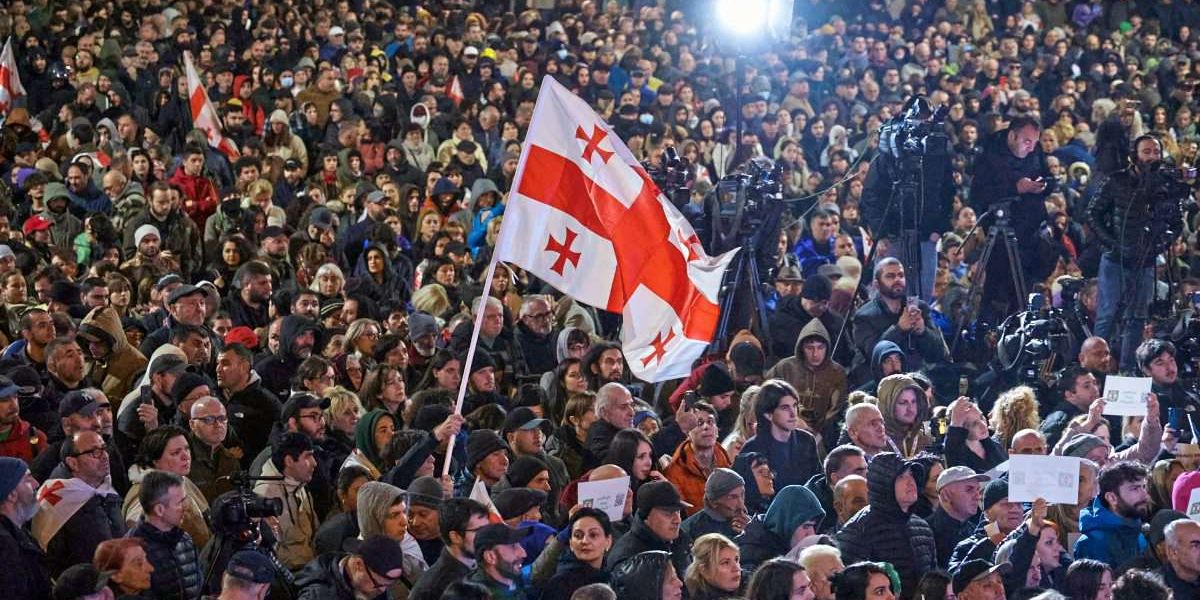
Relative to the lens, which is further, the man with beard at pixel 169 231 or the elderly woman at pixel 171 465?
the man with beard at pixel 169 231

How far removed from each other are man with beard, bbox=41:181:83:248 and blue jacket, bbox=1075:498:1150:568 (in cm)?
848

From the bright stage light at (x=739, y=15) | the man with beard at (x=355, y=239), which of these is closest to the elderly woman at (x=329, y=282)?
the man with beard at (x=355, y=239)

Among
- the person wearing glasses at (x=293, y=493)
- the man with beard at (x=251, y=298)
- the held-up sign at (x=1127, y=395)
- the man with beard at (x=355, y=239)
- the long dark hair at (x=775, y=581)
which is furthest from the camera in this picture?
the man with beard at (x=355, y=239)

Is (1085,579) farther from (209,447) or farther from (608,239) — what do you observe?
(209,447)

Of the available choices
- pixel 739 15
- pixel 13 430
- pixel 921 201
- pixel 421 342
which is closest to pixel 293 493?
pixel 13 430

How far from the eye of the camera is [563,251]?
30.1 feet

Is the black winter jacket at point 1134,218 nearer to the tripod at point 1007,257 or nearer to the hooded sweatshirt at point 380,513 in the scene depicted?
the tripod at point 1007,257

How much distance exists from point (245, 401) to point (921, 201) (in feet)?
17.3

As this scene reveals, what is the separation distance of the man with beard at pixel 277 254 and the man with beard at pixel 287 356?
239cm

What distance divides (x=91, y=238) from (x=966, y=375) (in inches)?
250

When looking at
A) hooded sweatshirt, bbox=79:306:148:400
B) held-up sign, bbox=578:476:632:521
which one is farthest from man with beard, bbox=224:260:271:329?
held-up sign, bbox=578:476:632:521

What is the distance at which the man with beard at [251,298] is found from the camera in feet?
43.0

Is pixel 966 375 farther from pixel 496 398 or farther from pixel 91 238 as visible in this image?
pixel 91 238

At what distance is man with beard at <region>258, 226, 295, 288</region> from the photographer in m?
14.2
